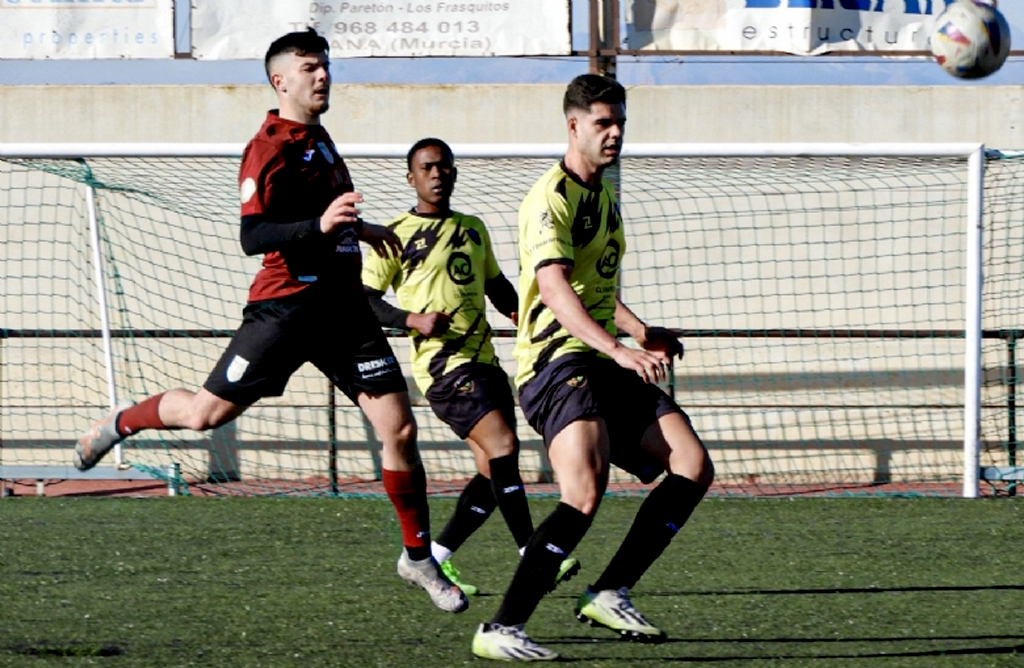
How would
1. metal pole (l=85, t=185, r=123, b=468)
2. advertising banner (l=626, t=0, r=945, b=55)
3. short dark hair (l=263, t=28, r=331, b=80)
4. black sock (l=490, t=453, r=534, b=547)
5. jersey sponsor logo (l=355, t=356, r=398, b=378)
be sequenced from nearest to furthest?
short dark hair (l=263, t=28, r=331, b=80), jersey sponsor logo (l=355, t=356, r=398, b=378), black sock (l=490, t=453, r=534, b=547), metal pole (l=85, t=185, r=123, b=468), advertising banner (l=626, t=0, r=945, b=55)

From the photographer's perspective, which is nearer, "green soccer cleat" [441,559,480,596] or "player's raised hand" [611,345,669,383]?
"player's raised hand" [611,345,669,383]

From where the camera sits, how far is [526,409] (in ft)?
15.5

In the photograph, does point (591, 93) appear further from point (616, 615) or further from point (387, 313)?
point (387, 313)

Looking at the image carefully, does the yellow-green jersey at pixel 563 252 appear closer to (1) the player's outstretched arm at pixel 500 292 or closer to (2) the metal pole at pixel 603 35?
(1) the player's outstretched arm at pixel 500 292

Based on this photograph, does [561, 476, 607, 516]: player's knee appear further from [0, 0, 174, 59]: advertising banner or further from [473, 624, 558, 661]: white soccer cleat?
[0, 0, 174, 59]: advertising banner

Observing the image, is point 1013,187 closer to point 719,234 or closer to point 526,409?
point 719,234

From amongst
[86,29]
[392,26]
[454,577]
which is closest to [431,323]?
[454,577]

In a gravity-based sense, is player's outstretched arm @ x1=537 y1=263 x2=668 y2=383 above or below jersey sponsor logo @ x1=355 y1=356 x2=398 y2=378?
above

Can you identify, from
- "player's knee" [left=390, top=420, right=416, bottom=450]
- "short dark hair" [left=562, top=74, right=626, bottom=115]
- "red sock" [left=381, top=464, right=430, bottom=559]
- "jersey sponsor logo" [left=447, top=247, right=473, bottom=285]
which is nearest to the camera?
"short dark hair" [left=562, top=74, right=626, bottom=115]

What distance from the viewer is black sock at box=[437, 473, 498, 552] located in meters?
6.32

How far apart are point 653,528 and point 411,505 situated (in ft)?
3.75

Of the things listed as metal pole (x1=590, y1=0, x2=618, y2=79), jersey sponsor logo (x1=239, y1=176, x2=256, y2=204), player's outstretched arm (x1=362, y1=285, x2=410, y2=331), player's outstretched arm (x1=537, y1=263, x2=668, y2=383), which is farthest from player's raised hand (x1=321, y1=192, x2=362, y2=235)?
metal pole (x1=590, y1=0, x2=618, y2=79)

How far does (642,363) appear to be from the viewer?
14.0 ft

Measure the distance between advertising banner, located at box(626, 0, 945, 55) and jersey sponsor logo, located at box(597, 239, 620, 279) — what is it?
219 inches
